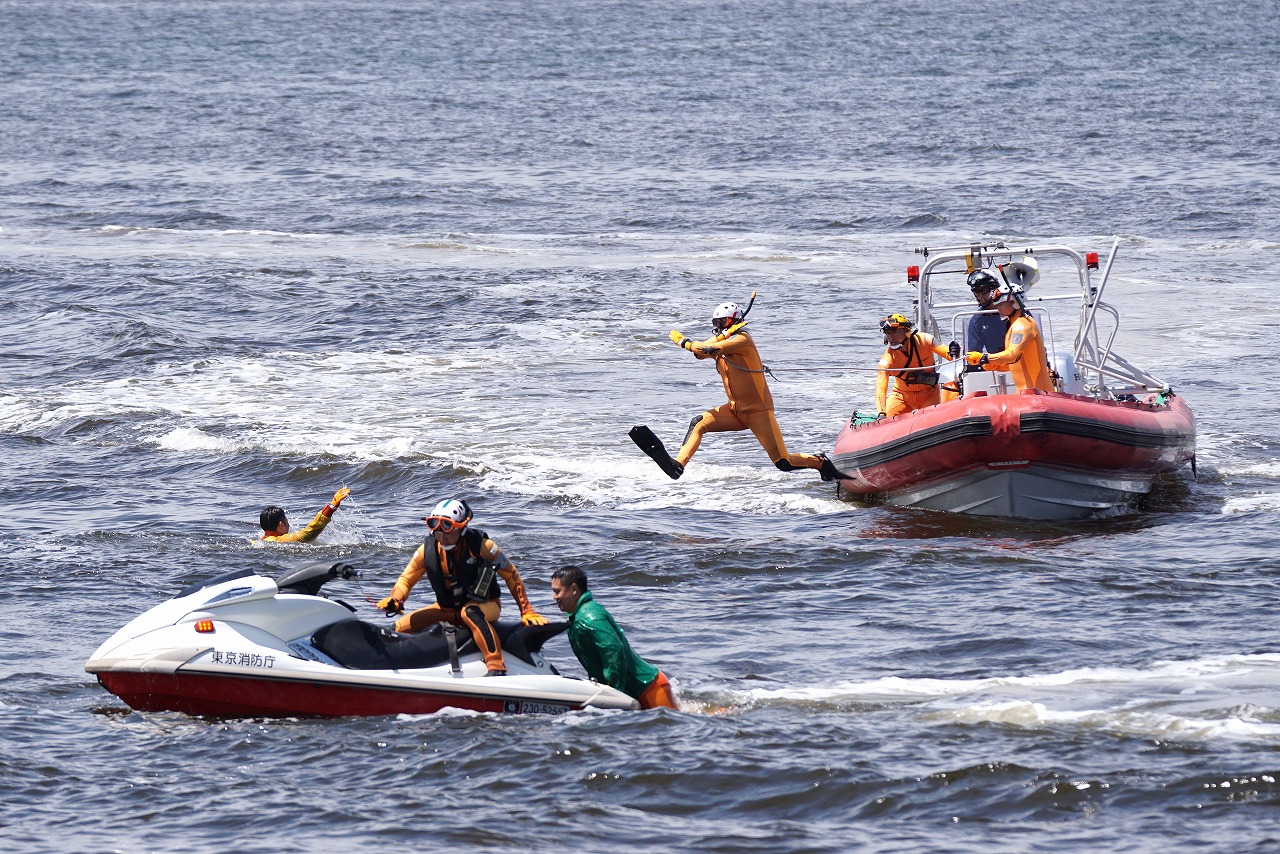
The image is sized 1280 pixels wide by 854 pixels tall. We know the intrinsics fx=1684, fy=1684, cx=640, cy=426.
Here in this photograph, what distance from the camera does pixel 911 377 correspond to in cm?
1389

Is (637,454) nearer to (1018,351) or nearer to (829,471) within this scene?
(829,471)

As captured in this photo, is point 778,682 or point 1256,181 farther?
point 1256,181

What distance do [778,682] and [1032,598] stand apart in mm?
2327

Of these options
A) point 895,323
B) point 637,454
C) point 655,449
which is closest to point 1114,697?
point 895,323

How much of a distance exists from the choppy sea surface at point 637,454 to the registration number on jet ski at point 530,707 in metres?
0.10

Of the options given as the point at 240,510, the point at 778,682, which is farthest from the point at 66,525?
the point at 778,682

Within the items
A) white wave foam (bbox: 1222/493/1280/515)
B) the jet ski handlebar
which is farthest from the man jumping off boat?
the jet ski handlebar

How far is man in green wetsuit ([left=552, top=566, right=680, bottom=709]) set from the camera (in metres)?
8.79

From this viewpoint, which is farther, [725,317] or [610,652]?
[725,317]

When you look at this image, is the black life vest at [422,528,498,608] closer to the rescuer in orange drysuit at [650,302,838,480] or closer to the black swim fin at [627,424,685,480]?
the black swim fin at [627,424,685,480]

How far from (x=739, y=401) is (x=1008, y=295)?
2.31m

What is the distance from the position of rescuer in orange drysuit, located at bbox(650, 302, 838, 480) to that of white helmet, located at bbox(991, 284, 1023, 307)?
193 cm

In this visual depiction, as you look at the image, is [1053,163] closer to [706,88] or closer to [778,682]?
[706,88]

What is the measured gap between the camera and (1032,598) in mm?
11102
